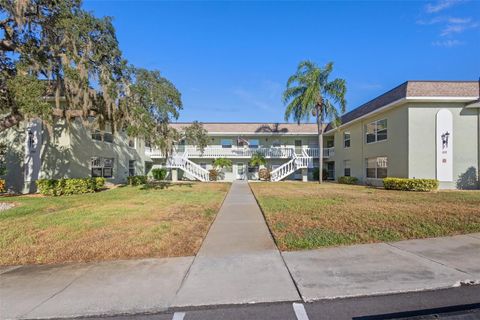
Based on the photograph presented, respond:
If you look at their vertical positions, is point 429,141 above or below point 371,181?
above

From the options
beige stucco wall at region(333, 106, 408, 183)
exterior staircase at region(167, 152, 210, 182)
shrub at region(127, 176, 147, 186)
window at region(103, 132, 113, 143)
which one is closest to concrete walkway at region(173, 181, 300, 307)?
beige stucco wall at region(333, 106, 408, 183)

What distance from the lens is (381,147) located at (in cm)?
2012

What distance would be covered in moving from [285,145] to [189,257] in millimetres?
27926

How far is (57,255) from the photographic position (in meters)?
5.59

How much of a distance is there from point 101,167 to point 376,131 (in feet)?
68.3

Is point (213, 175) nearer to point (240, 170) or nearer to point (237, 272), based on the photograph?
point (240, 170)

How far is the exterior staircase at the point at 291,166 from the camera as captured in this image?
2723 centimetres

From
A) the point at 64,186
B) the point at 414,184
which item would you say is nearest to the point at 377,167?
the point at 414,184

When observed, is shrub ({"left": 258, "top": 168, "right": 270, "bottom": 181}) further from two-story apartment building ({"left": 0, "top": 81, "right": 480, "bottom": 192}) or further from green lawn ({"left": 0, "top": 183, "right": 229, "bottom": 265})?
green lawn ({"left": 0, "top": 183, "right": 229, "bottom": 265})

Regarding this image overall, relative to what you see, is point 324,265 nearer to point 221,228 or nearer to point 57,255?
point 221,228

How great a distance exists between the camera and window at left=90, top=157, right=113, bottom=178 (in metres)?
20.7

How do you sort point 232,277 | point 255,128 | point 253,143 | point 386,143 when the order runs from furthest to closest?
1. point 253,143
2. point 255,128
3. point 386,143
4. point 232,277

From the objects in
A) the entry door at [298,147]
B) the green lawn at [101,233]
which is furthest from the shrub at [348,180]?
the green lawn at [101,233]

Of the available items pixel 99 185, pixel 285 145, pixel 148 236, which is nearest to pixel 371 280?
pixel 148 236
